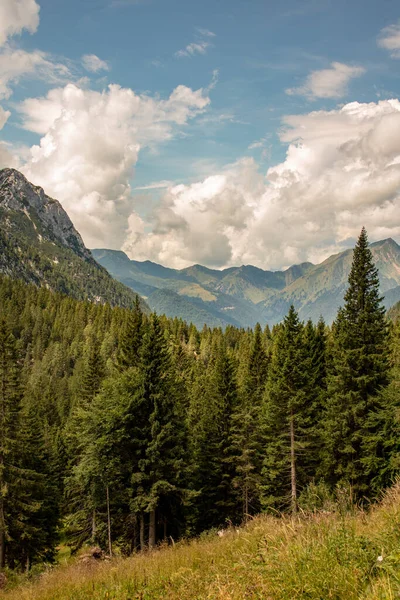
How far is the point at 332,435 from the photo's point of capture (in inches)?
950

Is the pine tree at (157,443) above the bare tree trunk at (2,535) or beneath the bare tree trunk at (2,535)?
above

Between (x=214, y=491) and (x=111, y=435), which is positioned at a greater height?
(x=111, y=435)

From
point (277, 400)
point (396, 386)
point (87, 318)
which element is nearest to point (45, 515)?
point (277, 400)

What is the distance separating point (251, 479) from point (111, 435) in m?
12.7

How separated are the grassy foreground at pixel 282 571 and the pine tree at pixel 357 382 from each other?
1702 cm

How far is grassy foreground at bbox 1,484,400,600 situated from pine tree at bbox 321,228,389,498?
17.0 m

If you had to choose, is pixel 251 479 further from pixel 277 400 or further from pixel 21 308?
pixel 21 308

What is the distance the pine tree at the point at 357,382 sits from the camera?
23.3m

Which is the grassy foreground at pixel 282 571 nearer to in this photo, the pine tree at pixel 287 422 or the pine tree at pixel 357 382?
the pine tree at pixel 357 382

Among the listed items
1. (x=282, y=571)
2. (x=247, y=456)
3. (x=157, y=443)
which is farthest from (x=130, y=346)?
(x=282, y=571)

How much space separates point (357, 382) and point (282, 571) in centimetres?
2087

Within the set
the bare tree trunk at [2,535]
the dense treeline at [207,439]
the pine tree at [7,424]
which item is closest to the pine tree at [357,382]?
the dense treeline at [207,439]

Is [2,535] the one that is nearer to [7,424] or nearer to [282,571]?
[7,424]

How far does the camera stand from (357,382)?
77.9 feet
